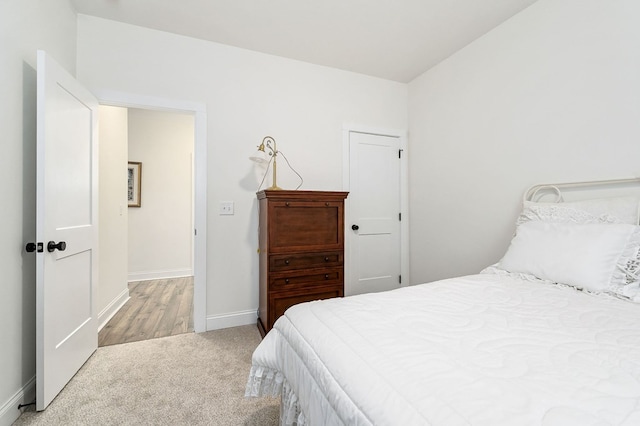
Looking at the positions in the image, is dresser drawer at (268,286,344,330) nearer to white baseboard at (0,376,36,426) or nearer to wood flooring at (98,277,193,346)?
wood flooring at (98,277,193,346)

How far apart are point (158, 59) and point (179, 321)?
7.88 feet

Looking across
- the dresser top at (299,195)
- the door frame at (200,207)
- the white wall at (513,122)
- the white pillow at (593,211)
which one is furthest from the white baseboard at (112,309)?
the white pillow at (593,211)

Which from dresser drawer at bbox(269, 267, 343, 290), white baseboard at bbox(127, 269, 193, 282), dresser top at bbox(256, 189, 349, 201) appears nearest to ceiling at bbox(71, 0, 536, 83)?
dresser top at bbox(256, 189, 349, 201)

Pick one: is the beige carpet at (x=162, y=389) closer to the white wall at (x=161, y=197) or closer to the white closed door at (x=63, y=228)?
the white closed door at (x=63, y=228)

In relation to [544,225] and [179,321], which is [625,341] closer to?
[544,225]

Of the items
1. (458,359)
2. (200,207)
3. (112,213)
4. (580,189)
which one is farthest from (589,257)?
(112,213)

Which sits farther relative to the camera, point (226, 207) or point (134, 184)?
point (134, 184)

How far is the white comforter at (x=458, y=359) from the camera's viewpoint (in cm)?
57

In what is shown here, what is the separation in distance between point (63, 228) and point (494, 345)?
228 centimetres

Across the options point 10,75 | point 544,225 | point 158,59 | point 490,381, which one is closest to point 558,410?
point 490,381

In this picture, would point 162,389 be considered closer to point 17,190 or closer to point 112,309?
point 17,190

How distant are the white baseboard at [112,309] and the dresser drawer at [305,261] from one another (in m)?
1.78

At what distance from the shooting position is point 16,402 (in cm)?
149

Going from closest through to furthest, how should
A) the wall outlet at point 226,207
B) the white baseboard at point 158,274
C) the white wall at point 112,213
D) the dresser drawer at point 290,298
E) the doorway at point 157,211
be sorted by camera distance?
the dresser drawer at point 290,298
the wall outlet at point 226,207
the white wall at point 112,213
the doorway at point 157,211
the white baseboard at point 158,274
